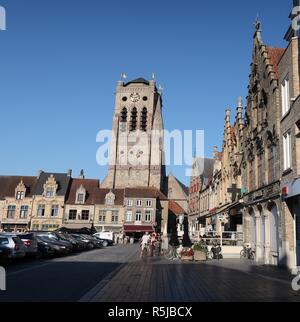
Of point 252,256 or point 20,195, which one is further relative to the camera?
point 20,195

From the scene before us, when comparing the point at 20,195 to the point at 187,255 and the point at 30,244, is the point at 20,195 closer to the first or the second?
the point at 30,244

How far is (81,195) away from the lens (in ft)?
221

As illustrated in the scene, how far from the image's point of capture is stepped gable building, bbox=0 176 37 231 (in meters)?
64.6

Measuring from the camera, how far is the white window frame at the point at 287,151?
1710cm

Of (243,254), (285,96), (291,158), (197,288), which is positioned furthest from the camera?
(243,254)

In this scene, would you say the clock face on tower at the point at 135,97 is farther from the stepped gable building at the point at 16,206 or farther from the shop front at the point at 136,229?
the shop front at the point at 136,229

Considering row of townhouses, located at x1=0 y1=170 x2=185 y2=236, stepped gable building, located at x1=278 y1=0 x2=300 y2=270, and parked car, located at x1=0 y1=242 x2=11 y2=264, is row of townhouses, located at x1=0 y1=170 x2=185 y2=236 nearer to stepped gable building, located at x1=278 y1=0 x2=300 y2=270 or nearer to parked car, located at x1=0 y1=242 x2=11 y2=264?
parked car, located at x1=0 y1=242 x2=11 y2=264

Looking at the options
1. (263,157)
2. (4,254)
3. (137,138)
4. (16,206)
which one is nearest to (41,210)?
(16,206)

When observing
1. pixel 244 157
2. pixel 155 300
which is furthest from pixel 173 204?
pixel 155 300

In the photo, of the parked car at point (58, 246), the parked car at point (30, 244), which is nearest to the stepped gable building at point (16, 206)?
the parked car at point (58, 246)

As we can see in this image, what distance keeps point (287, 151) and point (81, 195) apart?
53.6 meters

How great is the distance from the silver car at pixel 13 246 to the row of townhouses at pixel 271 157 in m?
13.0

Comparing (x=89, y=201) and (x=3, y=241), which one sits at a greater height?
(x=89, y=201)
